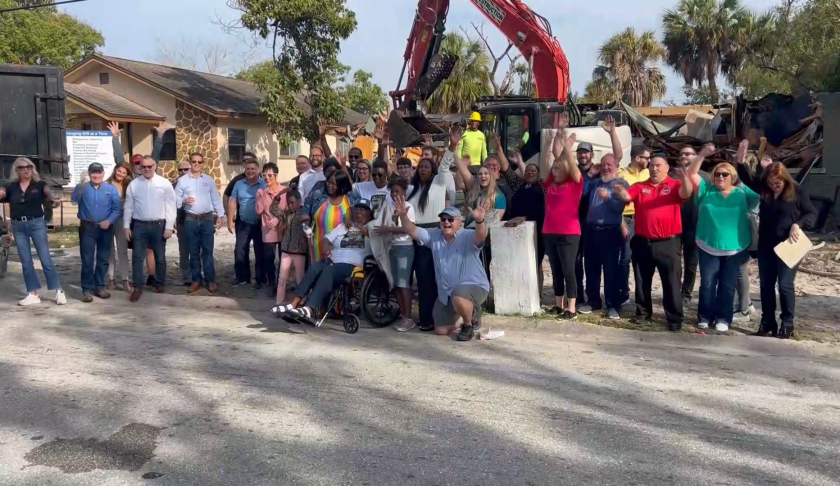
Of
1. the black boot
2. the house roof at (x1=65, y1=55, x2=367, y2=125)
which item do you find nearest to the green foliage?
the house roof at (x1=65, y1=55, x2=367, y2=125)

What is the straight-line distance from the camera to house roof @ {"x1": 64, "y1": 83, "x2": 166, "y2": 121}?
77.5 ft

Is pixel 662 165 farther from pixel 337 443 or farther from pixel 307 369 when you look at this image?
pixel 337 443

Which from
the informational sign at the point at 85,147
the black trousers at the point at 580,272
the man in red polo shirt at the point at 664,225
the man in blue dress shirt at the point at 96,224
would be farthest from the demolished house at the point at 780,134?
the informational sign at the point at 85,147

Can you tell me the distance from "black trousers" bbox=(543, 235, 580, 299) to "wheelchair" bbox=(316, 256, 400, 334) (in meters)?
1.81

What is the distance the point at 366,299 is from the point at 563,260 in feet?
7.17

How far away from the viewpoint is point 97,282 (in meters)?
10.4

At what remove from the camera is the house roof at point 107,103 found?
2361 cm

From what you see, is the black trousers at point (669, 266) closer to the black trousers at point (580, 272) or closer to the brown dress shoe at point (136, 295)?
the black trousers at point (580, 272)

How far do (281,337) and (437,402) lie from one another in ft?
9.15

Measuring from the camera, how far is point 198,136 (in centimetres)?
2541

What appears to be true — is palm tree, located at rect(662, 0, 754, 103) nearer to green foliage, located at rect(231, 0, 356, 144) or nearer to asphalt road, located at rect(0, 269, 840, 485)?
green foliage, located at rect(231, 0, 356, 144)

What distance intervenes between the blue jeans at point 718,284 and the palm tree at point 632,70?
2897 centimetres

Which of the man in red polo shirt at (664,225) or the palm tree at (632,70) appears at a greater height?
the palm tree at (632,70)

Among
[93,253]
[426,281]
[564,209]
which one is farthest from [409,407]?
[93,253]
